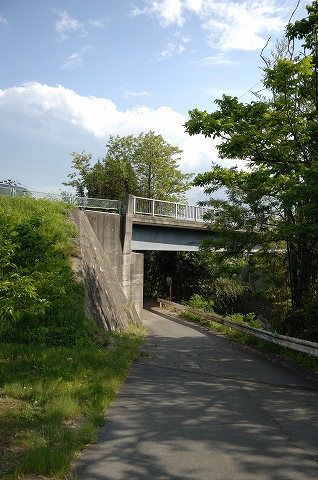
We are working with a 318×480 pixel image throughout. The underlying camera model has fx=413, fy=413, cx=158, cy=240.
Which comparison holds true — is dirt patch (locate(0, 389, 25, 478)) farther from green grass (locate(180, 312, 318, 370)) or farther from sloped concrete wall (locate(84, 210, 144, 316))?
sloped concrete wall (locate(84, 210, 144, 316))

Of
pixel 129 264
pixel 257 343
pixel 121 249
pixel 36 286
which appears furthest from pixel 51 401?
pixel 129 264

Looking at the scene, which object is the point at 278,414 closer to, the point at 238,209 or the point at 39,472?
the point at 39,472

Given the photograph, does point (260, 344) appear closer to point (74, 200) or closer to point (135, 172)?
point (74, 200)

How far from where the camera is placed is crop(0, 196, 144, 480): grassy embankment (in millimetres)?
4648

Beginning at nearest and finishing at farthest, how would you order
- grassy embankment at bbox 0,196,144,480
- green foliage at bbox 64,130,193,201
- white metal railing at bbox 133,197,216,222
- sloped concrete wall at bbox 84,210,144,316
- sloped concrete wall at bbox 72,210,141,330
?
grassy embankment at bbox 0,196,144,480 < sloped concrete wall at bbox 72,210,141,330 < sloped concrete wall at bbox 84,210,144,316 < white metal railing at bbox 133,197,216,222 < green foliage at bbox 64,130,193,201

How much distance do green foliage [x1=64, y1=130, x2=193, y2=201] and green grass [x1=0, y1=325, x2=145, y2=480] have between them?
95.4 feet

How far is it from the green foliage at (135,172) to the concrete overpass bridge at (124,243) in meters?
12.6

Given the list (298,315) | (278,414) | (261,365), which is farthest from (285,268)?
(278,414)

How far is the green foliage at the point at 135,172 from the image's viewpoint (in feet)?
125

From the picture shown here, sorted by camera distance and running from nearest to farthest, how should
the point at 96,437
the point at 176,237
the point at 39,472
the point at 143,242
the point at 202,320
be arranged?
the point at 39,472, the point at 96,437, the point at 202,320, the point at 143,242, the point at 176,237

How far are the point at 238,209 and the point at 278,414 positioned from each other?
391 inches

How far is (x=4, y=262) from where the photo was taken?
6.31m

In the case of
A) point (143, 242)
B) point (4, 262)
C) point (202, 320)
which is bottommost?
point (202, 320)

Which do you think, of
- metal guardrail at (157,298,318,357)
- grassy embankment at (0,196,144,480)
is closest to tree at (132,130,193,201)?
metal guardrail at (157,298,318,357)
